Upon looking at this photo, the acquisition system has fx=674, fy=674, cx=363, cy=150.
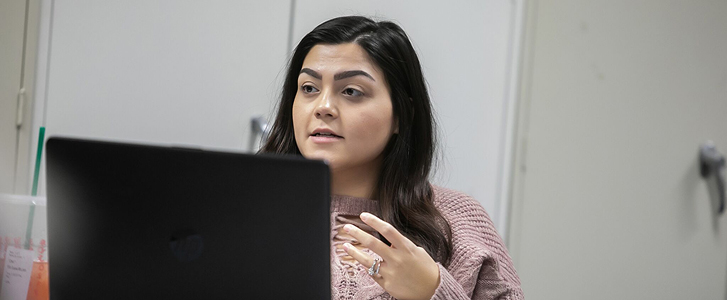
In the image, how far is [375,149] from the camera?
1.13 m

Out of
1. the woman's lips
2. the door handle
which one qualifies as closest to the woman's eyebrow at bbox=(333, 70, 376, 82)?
the woman's lips

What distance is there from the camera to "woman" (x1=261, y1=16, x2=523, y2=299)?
1.07 metres

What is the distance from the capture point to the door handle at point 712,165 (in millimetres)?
2264

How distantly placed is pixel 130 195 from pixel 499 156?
1.67 m

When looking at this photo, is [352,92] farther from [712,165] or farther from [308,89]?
[712,165]

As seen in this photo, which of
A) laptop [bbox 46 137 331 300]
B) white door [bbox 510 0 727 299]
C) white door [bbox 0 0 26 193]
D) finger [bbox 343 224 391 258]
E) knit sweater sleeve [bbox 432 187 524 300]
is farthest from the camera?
white door [bbox 510 0 727 299]

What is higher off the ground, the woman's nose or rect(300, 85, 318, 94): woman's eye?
rect(300, 85, 318, 94): woman's eye

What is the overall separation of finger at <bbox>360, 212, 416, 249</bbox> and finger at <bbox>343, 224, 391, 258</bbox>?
13 millimetres

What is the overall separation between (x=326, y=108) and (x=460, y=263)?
32 cm

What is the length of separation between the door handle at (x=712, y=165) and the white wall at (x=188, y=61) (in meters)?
0.91

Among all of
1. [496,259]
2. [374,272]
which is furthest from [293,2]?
[374,272]

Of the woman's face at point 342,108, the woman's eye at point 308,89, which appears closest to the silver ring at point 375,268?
the woman's face at point 342,108

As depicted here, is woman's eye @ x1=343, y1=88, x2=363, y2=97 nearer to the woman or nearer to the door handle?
the woman

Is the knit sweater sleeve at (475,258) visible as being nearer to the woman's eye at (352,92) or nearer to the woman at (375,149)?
the woman at (375,149)
